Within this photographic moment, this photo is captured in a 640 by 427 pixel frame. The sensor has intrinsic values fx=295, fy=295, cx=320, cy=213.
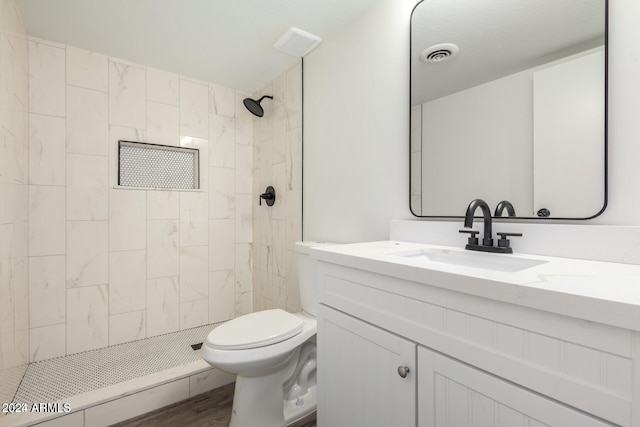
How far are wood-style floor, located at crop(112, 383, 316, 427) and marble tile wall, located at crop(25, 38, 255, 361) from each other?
2.44ft

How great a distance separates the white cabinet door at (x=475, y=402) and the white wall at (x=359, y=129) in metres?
0.79

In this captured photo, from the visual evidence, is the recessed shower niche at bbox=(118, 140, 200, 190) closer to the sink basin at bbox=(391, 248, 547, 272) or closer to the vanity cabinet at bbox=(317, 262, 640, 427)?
the vanity cabinet at bbox=(317, 262, 640, 427)

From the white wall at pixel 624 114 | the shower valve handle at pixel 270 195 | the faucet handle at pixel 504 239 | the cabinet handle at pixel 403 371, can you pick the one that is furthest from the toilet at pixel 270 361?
the white wall at pixel 624 114

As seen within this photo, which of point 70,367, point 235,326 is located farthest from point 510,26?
point 70,367

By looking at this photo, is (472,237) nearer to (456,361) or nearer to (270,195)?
(456,361)

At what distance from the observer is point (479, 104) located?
3.80 feet

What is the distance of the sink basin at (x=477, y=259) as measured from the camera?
35.5 inches

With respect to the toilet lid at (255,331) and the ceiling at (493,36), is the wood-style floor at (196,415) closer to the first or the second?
the toilet lid at (255,331)

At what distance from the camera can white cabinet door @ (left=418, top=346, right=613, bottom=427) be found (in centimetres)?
54

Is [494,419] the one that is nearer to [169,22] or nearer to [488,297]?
[488,297]

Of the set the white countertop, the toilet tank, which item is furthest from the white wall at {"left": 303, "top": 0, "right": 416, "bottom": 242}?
the white countertop

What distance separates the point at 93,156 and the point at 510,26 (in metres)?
2.43

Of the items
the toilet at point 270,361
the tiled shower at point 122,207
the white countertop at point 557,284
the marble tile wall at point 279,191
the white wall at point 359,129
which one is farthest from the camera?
the marble tile wall at point 279,191

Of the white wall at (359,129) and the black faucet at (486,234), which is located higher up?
the white wall at (359,129)
